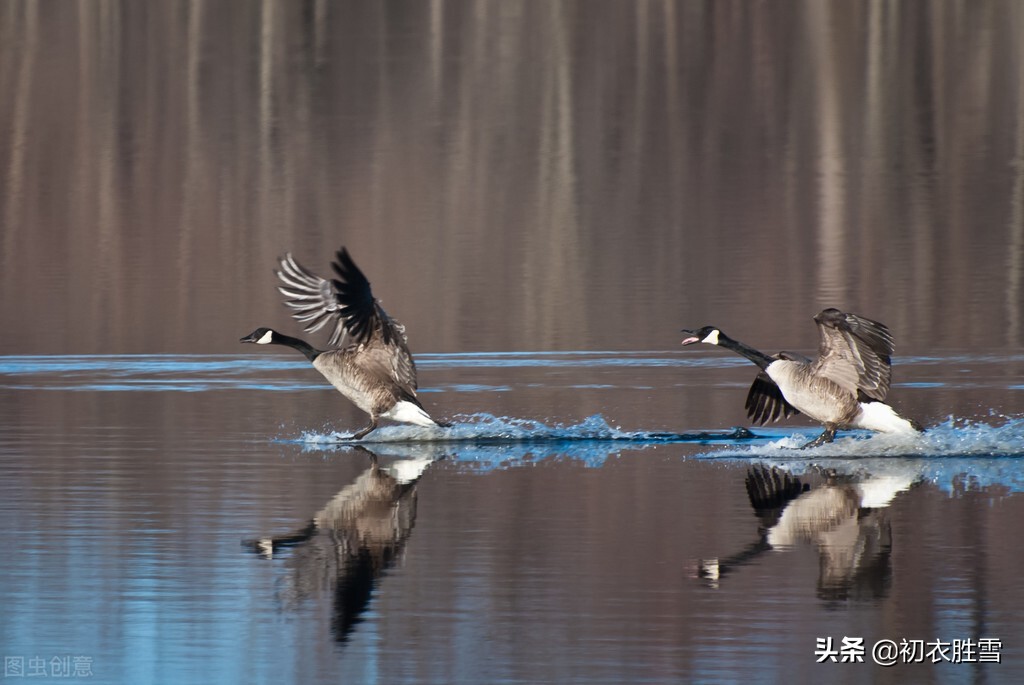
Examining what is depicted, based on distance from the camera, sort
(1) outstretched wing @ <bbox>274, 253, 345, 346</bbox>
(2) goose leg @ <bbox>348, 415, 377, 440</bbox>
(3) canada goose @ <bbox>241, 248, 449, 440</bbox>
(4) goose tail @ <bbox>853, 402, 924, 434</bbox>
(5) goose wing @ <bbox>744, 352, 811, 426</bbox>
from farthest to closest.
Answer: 1. (1) outstretched wing @ <bbox>274, 253, 345, 346</bbox>
2. (2) goose leg @ <bbox>348, 415, 377, 440</bbox>
3. (5) goose wing @ <bbox>744, 352, 811, 426</bbox>
4. (3) canada goose @ <bbox>241, 248, 449, 440</bbox>
5. (4) goose tail @ <bbox>853, 402, 924, 434</bbox>

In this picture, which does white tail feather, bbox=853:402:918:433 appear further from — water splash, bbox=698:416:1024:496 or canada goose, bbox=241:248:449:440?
canada goose, bbox=241:248:449:440

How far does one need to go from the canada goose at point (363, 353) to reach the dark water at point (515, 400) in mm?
286

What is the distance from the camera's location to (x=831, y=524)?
1006 centimetres

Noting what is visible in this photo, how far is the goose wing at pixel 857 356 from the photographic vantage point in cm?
1256

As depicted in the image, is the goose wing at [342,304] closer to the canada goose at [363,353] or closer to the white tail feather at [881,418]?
the canada goose at [363,353]

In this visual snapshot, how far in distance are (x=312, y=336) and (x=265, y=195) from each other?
16.5m

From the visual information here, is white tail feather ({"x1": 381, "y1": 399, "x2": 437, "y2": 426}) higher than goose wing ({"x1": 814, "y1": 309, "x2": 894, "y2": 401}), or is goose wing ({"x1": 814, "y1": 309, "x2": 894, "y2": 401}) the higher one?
goose wing ({"x1": 814, "y1": 309, "x2": 894, "y2": 401})

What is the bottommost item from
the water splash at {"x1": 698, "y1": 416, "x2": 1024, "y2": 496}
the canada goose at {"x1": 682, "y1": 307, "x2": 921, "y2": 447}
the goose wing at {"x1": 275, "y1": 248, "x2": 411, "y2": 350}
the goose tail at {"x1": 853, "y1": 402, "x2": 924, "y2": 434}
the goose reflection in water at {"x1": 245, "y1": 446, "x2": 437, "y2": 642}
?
the goose reflection in water at {"x1": 245, "y1": 446, "x2": 437, "y2": 642}

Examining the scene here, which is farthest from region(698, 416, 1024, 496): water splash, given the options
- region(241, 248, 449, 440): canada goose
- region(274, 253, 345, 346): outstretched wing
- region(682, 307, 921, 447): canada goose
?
region(274, 253, 345, 346): outstretched wing

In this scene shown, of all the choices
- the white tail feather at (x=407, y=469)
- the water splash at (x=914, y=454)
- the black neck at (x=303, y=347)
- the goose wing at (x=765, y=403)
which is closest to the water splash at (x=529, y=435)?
the goose wing at (x=765, y=403)

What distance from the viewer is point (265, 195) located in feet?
122

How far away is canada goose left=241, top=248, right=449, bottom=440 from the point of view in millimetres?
13336

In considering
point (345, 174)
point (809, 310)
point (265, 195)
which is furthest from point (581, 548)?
point (345, 174)

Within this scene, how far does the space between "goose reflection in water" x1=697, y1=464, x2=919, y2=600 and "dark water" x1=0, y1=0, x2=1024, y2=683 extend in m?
0.04
